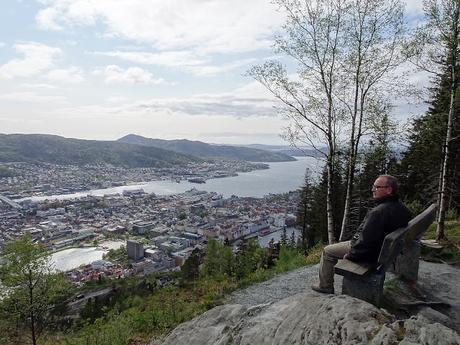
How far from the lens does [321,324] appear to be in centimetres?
340

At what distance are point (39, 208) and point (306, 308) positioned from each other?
100 meters

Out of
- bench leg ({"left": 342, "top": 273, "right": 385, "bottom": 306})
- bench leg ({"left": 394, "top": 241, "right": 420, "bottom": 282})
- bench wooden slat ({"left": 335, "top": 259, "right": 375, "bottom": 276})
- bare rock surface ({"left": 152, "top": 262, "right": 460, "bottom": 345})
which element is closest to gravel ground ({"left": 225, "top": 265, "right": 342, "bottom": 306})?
bench leg ({"left": 394, "top": 241, "right": 420, "bottom": 282})

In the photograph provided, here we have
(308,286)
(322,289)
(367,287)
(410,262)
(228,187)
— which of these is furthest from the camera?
(228,187)

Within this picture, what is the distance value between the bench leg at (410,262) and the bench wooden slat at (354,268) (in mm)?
2187

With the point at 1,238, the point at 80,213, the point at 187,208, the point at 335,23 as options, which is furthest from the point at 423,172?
the point at 80,213

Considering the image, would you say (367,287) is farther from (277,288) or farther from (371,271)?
(277,288)

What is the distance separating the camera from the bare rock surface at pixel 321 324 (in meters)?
2.88

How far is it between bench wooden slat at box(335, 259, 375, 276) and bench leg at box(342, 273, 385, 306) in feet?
0.45

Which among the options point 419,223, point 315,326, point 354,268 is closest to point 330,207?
point 419,223

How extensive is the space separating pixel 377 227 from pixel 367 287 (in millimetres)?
794

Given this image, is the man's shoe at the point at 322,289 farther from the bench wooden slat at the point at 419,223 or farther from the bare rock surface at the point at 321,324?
the bench wooden slat at the point at 419,223

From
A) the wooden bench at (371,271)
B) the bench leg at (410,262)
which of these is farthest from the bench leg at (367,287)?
the bench leg at (410,262)

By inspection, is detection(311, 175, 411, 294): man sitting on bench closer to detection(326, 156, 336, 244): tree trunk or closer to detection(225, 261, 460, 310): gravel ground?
detection(225, 261, 460, 310): gravel ground

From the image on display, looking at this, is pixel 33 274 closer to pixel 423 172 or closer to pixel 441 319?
pixel 441 319
